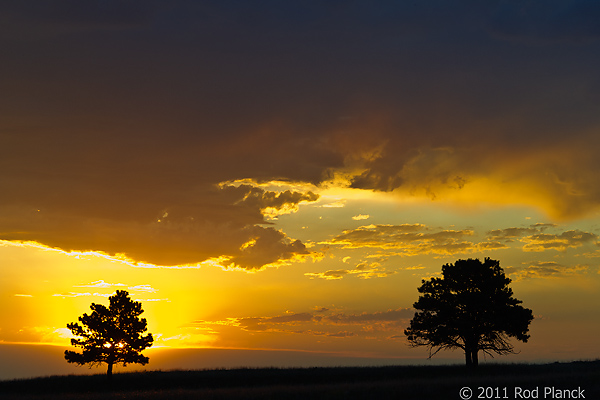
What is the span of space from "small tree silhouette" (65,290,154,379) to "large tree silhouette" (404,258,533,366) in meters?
26.1

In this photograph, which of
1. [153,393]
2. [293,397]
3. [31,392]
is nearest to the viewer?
[293,397]

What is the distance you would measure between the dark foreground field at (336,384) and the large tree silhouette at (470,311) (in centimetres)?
250

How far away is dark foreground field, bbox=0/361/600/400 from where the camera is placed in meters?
33.0

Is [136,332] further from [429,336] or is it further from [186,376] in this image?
[429,336]

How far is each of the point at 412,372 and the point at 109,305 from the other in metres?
29.9

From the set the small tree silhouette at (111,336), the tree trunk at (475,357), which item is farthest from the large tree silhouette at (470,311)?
the small tree silhouette at (111,336)

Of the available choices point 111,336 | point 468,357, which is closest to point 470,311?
point 468,357

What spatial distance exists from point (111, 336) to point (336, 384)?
79.6 feet

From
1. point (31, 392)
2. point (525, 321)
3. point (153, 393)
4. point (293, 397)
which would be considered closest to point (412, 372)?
point (525, 321)

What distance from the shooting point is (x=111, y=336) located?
177 ft

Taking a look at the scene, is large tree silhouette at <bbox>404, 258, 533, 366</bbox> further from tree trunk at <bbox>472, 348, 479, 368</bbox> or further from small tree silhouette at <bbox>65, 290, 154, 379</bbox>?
small tree silhouette at <bbox>65, 290, 154, 379</bbox>

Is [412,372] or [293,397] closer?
[293,397]

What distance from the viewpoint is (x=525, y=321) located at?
4872 centimetres

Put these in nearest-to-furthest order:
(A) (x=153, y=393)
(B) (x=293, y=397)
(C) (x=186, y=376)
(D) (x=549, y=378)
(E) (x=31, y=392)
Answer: (B) (x=293, y=397), (D) (x=549, y=378), (A) (x=153, y=393), (E) (x=31, y=392), (C) (x=186, y=376)
